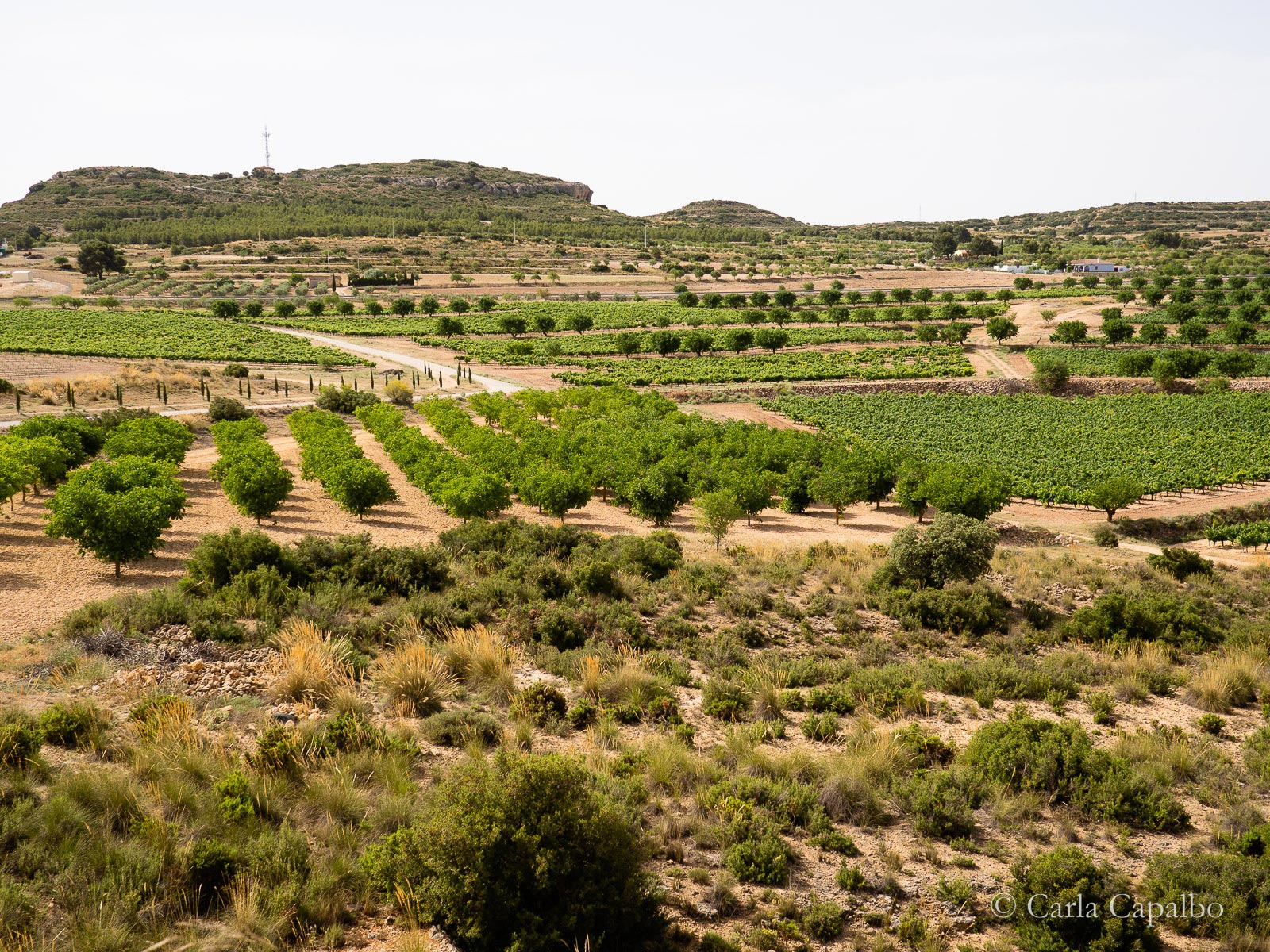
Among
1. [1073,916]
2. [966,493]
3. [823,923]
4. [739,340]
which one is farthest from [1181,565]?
[739,340]

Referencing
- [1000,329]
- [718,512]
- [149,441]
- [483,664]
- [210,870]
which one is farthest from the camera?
[1000,329]

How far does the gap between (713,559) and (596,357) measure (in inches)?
2662

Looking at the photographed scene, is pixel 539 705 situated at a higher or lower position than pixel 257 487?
lower

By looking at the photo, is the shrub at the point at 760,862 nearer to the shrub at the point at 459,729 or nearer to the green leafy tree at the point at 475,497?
the shrub at the point at 459,729

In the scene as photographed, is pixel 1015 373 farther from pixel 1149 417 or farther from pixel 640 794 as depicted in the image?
pixel 640 794

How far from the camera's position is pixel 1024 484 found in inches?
1676

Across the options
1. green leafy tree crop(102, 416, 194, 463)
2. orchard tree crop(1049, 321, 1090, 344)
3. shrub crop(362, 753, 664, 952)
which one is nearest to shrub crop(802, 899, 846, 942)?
shrub crop(362, 753, 664, 952)

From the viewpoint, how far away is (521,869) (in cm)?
704

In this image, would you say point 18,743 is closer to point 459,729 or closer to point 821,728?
point 459,729

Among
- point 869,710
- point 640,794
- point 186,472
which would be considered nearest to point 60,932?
point 640,794

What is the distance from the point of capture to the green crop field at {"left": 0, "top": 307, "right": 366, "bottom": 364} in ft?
235

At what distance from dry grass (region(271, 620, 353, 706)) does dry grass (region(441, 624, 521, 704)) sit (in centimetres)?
157

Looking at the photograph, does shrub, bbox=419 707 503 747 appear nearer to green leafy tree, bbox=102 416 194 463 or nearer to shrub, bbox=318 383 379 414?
green leafy tree, bbox=102 416 194 463

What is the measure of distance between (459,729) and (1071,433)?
185 feet
